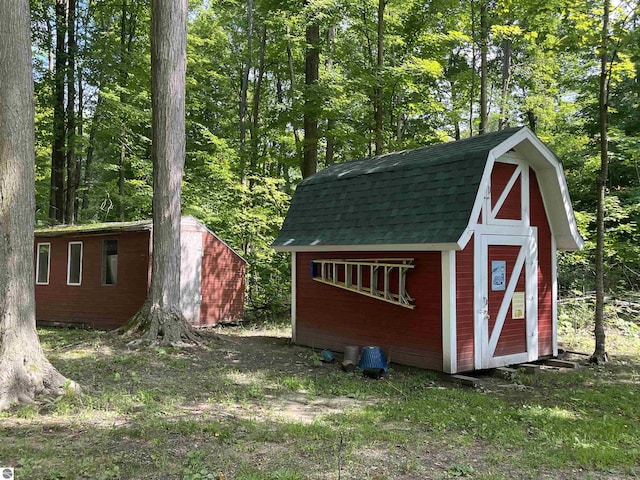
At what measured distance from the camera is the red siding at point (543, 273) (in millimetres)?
10000

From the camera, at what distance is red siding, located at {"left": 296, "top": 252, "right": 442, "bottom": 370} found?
28.4 ft

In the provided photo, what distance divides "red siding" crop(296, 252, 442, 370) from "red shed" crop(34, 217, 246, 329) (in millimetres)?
Answer: 5064

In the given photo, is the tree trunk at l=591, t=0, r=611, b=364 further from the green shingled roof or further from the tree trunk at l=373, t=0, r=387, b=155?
the tree trunk at l=373, t=0, r=387, b=155

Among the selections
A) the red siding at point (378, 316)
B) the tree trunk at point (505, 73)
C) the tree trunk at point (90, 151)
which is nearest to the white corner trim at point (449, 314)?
the red siding at point (378, 316)

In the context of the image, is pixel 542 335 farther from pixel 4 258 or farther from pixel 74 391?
pixel 4 258

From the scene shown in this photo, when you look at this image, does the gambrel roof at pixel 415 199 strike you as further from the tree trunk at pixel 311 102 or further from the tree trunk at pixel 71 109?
the tree trunk at pixel 71 109

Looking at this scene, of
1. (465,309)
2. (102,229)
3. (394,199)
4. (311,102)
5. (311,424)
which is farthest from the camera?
(311,102)

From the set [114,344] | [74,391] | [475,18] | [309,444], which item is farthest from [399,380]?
[475,18]

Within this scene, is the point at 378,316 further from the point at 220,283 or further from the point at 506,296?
the point at 220,283

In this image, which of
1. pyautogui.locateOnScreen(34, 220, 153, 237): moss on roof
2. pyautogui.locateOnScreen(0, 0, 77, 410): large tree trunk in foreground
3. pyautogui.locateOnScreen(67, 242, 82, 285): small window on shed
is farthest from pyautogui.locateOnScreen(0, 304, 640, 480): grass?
pyautogui.locateOnScreen(67, 242, 82, 285): small window on shed

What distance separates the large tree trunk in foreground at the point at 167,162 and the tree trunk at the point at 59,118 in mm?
11409

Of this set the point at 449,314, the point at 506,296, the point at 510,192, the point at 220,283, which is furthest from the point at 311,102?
the point at 449,314

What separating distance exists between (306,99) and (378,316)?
9154 mm

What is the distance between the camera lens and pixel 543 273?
1013cm
